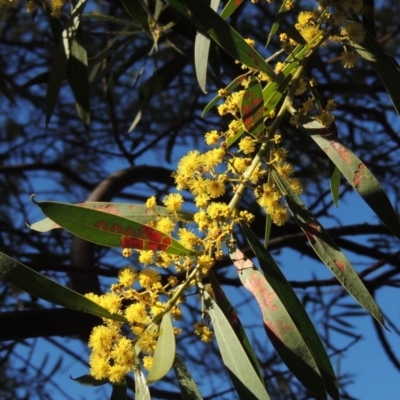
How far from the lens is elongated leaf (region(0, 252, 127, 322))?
2.40 feet

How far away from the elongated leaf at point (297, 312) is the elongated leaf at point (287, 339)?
0.02 meters

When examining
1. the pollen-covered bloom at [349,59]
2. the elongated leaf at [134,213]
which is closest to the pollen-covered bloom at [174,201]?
the elongated leaf at [134,213]

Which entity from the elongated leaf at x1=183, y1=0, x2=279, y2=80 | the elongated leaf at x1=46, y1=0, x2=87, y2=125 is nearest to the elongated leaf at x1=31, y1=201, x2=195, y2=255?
the elongated leaf at x1=183, y1=0, x2=279, y2=80

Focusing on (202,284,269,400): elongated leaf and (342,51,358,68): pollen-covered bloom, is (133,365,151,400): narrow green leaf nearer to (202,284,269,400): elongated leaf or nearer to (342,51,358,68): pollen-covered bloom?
(202,284,269,400): elongated leaf

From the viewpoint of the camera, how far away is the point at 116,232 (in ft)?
2.42

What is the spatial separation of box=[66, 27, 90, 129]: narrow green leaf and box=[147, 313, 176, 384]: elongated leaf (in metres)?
0.69

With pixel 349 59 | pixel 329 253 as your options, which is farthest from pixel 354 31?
pixel 329 253

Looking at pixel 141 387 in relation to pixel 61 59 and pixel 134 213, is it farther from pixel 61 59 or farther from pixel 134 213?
pixel 61 59

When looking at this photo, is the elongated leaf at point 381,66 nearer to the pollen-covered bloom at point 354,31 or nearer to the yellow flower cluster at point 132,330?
the pollen-covered bloom at point 354,31

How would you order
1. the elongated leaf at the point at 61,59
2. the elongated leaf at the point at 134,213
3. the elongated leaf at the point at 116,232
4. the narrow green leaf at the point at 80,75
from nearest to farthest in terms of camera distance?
the elongated leaf at the point at 116,232
the elongated leaf at the point at 134,213
the elongated leaf at the point at 61,59
the narrow green leaf at the point at 80,75

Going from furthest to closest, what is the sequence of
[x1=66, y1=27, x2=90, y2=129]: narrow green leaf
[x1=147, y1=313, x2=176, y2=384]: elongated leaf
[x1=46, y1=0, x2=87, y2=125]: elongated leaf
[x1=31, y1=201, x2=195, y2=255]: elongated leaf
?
[x1=66, y1=27, x2=90, y2=129]: narrow green leaf
[x1=46, y1=0, x2=87, y2=125]: elongated leaf
[x1=31, y1=201, x2=195, y2=255]: elongated leaf
[x1=147, y1=313, x2=176, y2=384]: elongated leaf

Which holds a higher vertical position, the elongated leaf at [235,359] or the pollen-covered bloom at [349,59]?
the pollen-covered bloom at [349,59]

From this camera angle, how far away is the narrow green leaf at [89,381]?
75 centimetres

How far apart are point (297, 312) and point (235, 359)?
9 cm
